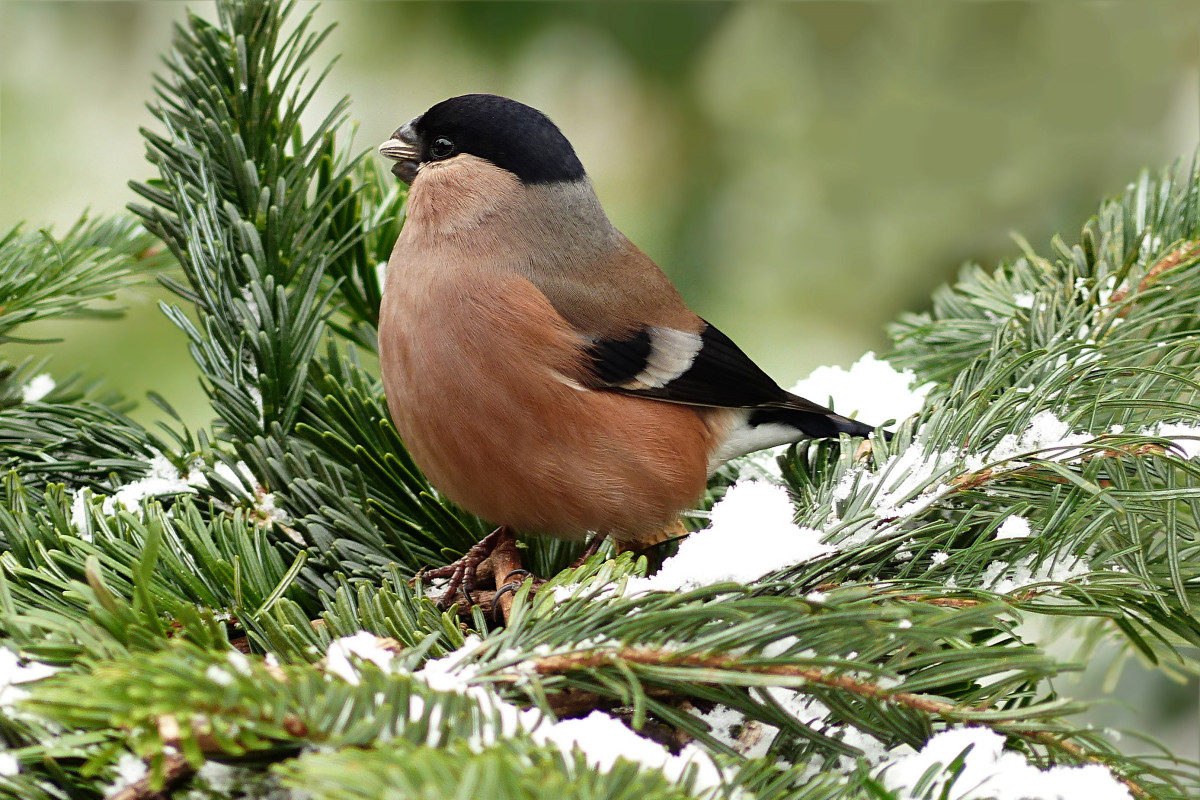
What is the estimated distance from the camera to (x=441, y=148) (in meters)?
1.92

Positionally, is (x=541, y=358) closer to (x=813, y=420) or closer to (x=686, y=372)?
(x=686, y=372)

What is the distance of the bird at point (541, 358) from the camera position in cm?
145

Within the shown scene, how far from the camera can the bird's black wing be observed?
1.64m

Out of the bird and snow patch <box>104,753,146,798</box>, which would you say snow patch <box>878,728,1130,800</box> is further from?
the bird

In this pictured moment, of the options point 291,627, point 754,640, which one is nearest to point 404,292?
point 291,627

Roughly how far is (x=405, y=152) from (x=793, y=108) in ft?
5.41

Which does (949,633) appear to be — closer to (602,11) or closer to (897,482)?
(897,482)

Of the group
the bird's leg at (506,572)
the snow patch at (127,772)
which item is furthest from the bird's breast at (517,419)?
the snow patch at (127,772)

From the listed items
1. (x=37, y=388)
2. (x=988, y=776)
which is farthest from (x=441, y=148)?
(x=988, y=776)

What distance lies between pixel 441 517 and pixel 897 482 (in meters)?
0.66

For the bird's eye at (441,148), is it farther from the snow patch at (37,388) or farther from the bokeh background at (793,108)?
the bokeh background at (793,108)

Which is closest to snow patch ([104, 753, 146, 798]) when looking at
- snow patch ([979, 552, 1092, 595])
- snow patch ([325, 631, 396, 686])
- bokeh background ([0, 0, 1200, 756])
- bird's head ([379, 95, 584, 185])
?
snow patch ([325, 631, 396, 686])

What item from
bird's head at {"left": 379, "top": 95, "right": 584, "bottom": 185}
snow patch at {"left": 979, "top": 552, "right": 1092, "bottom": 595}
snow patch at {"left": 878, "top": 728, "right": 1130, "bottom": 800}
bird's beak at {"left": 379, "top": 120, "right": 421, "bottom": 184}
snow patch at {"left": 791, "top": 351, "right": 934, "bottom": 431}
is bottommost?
snow patch at {"left": 878, "top": 728, "right": 1130, "bottom": 800}

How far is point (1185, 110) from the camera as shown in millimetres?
3039
